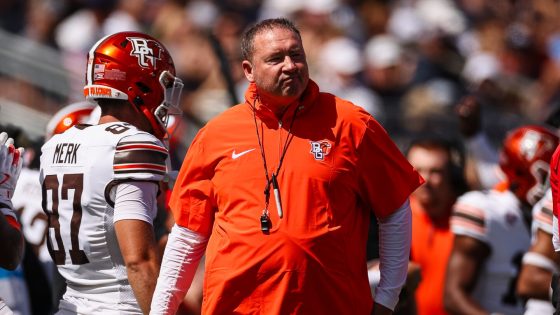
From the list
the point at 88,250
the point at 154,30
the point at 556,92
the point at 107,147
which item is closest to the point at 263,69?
the point at 107,147

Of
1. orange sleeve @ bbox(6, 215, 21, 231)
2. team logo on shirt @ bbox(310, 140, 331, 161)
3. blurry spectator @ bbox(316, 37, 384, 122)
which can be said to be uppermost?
blurry spectator @ bbox(316, 37, 384, 122)

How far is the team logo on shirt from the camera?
562cm

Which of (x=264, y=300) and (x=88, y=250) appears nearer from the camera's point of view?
(x=264, y=300)

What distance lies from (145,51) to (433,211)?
3911 millimetres

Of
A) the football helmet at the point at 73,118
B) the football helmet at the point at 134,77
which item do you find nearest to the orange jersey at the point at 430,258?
the football helmet at the point at 73,118

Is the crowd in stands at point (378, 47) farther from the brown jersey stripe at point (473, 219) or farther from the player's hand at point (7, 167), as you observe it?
the player's hand at point (7, 167)

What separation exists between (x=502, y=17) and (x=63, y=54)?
5715 mm

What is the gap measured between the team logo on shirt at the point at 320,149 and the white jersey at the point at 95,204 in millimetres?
753

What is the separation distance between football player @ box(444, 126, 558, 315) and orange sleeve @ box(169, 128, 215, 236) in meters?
3.00

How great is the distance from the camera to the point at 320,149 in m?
5.63

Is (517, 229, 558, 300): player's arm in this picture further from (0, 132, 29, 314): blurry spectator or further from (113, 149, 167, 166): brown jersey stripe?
(0, 132, 29, 314): blurry spectator

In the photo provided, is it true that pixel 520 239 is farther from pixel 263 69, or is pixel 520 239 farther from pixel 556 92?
pixel 556 92

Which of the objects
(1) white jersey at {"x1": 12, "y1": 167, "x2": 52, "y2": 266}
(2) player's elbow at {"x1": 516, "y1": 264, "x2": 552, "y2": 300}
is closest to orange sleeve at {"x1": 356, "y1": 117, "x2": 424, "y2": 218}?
(2) player's elbow at {"x1": 516, "y1": 264, "x2": 552, "y2": 300}

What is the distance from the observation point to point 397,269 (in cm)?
579
